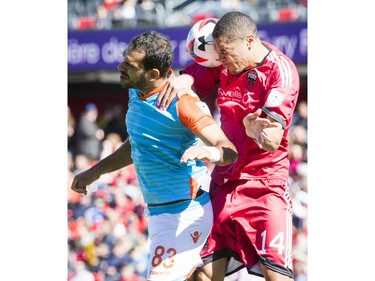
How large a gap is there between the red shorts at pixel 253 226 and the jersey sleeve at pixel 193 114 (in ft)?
2.32

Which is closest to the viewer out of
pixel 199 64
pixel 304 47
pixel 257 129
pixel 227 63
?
pixel 257 129

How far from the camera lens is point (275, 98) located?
4289 millimetres

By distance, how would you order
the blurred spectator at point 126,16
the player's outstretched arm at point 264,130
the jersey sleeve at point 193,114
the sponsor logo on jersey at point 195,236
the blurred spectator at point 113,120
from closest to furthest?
the jersey sleeve at point 193,114 → the player's outstretched arm at point 264,130 → the sponsor logo on jersey at point 195,236 → the blurred spectator at point 126,16 → the blurred spectator at point 113,120

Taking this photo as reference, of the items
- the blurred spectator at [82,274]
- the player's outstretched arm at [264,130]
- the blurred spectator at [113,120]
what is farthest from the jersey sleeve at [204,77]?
the blurred spectator at [113,120]

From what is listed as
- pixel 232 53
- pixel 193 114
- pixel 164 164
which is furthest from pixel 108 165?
pixel 232 53

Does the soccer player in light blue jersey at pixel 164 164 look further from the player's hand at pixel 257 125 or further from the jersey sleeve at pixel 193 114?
the player's hand at pixel 257 125

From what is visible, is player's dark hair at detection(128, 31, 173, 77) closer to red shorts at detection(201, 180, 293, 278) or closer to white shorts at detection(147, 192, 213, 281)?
white shorts at detection(147, 192, 213, 281)

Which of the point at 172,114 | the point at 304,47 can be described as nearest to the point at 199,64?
the point at 172,114

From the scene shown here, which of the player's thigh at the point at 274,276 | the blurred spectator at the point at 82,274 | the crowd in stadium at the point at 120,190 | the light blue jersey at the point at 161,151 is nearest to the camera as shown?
the light blue jersey at the point at 161,151

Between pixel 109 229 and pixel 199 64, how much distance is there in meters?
6.70

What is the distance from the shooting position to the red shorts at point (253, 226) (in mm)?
4512

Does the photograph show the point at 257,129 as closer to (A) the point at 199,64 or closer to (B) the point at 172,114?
(B) the point at 172,114

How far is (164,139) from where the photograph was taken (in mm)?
4246

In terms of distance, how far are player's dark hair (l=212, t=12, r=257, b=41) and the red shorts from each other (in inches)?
33.4
